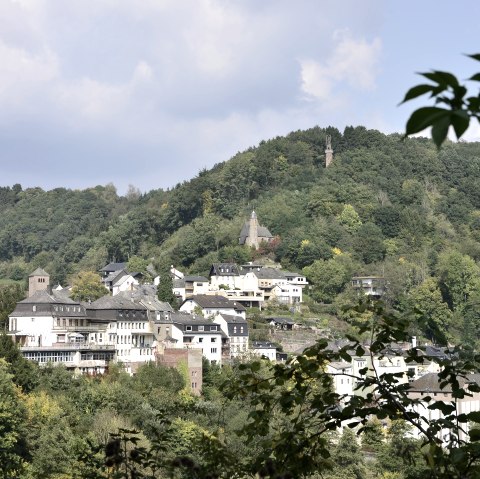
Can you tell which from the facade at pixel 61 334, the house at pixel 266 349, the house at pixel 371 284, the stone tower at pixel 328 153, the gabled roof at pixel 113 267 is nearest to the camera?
the facade at pixel 61 334

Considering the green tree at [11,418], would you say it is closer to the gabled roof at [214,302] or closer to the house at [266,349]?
the house at [266,349]

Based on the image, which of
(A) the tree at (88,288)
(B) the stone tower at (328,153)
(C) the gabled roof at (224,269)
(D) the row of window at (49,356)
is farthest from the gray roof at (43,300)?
(B) the stone tower at (328,153)

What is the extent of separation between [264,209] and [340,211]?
8452 millimetres

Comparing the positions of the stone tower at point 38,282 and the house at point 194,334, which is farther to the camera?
the stone tower at point 38,282

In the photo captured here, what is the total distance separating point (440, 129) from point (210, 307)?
7850 centimetres

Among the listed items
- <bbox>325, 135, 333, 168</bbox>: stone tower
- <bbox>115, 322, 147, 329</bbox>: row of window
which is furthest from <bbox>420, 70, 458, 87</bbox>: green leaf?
<bbox>325, 135, 333, 168</bbox>: stone tower

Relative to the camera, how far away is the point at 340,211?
11450 cm

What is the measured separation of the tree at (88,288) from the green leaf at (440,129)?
81347 mm

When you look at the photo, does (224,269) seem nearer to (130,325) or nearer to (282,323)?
(282,323)

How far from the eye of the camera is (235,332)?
76.0 meters

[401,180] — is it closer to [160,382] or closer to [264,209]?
[264,209]

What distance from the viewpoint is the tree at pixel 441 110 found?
169 inches

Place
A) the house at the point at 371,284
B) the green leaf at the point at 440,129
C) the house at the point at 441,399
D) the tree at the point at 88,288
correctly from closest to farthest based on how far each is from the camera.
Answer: the green leaf at the point at 440,129
the house at the point at 441,399
the tree at the point at 88,288
the house at the point at 371,284

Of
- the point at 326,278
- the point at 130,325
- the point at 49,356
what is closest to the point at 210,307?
the point at 130,325
